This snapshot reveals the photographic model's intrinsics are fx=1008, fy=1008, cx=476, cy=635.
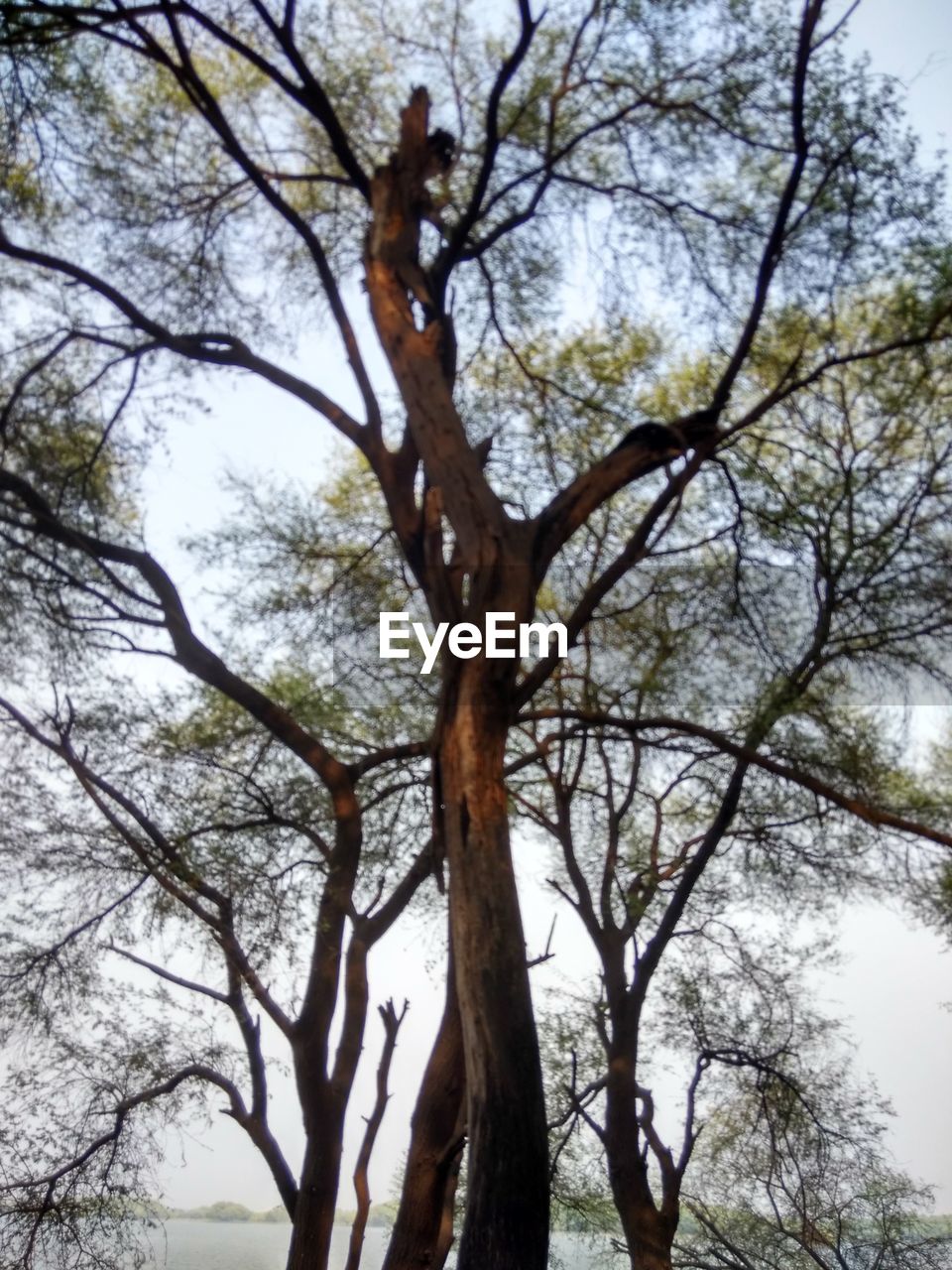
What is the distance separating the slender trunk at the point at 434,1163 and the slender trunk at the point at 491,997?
101 centimetres

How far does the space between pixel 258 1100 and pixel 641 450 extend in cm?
348

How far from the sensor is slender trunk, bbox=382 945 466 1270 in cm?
347

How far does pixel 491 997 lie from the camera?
2369 millimetres

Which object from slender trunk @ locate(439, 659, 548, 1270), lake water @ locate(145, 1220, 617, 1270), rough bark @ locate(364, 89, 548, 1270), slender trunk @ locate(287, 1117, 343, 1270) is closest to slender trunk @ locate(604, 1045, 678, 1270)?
lake water @ locate(145, 1220, 617, 1270)

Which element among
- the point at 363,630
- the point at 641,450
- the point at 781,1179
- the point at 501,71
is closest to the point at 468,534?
the point at 641,450

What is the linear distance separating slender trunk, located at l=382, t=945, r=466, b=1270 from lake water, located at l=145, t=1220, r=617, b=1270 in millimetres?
2250

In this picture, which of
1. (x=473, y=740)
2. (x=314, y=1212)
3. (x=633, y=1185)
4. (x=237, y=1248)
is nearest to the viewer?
(x=473, y=740)

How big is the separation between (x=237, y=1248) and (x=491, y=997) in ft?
20.1

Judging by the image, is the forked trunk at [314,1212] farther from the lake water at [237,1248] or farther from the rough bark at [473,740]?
the rough bark at [473,740]

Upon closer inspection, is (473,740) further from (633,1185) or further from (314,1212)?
(633,1185)

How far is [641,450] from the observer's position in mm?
3316

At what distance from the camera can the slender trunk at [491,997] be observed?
2.13 m

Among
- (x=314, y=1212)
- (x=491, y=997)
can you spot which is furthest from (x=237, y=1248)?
(x=491, y=997)

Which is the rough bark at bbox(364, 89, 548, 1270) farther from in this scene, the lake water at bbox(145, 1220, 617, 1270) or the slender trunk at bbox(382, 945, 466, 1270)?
the lake water at bbox(145, 1220, 617, 1270)
